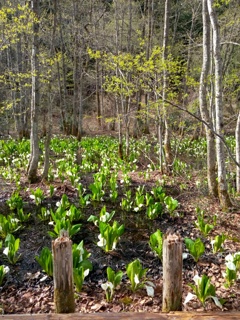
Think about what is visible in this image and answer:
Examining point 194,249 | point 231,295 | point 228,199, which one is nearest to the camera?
point 231,295

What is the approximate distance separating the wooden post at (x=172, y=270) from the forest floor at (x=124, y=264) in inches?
19.9

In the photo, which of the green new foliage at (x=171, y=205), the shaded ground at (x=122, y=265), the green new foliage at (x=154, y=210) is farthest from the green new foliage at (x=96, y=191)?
the green new foliage at (x=171, y=205)

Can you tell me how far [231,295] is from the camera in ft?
9.53

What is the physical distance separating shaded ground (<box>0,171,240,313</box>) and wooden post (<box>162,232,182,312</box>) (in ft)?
1.67

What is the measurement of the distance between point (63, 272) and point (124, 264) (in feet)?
5.16

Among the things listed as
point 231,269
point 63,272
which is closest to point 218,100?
point 231,269

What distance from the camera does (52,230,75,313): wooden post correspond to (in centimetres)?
211

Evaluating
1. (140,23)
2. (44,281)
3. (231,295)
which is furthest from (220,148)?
(140,23)

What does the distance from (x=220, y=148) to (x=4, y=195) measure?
442cm

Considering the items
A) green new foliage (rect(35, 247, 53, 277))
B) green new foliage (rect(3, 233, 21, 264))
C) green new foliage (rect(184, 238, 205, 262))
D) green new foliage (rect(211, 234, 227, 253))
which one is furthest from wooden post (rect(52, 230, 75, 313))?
green new foliage (rect(211, 234, 227, 253))

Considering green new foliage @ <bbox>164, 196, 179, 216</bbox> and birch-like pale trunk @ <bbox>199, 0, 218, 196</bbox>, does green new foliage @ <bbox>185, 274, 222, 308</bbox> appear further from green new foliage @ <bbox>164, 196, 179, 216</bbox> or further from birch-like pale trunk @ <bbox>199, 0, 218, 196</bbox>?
birch-like pale trunk @ <bbox>199, 0, 218, 196</bbox>

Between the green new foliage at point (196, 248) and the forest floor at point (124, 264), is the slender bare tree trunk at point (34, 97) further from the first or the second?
the green new foliage at point (196, 248)

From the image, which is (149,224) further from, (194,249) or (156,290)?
(156,290)

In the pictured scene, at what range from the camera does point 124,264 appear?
359 cm
